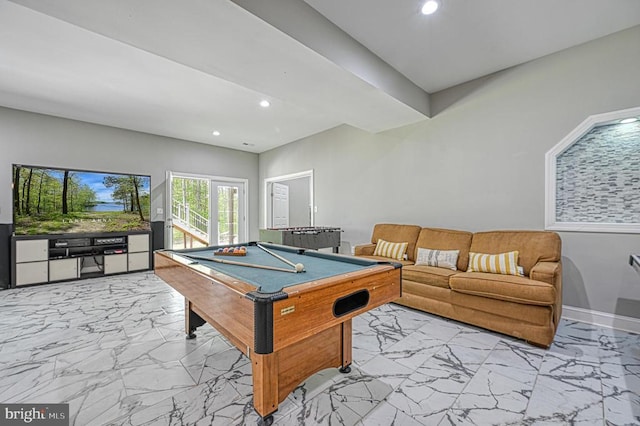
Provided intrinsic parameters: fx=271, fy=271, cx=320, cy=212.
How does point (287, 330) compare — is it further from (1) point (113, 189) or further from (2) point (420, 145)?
(1) point (113, 189)

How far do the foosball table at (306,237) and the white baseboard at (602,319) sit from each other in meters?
3.06

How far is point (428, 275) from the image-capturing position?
291 cm

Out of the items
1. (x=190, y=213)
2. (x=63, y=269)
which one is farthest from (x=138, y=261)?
(x=190, y=213)

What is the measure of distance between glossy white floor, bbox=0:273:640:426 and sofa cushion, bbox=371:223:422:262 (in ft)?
3.52

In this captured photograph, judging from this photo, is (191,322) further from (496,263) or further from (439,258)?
(496,263)

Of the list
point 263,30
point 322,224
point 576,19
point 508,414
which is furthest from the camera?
point 322,224

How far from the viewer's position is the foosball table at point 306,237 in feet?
13.5

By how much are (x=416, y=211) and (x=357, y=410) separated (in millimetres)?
2974

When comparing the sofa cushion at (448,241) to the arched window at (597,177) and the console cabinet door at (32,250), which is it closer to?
the arched window at (597,177)

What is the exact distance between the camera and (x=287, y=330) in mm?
1170

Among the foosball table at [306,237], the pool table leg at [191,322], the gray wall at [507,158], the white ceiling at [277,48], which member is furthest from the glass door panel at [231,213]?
the pool table leg at [191,322]

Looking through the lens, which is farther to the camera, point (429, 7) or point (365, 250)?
point (365, 250)

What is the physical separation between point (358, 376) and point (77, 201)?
5.25 meters

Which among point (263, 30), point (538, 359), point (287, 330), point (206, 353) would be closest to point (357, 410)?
point (287, 330)
